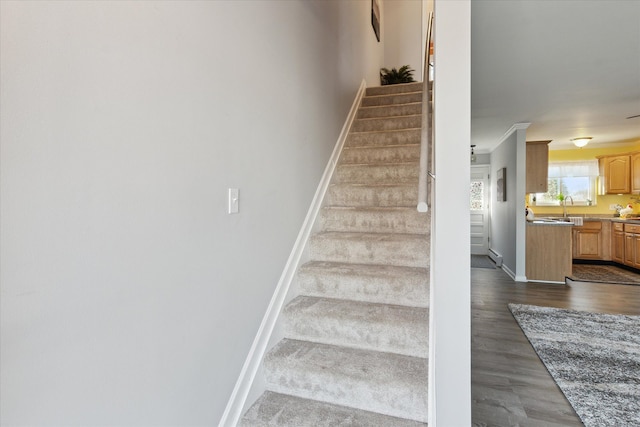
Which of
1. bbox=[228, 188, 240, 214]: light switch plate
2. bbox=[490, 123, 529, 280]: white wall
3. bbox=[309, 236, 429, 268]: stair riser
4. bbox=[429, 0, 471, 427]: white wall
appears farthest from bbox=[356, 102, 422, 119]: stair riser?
bbox=[228, 188, 240, 214]: light switch plate

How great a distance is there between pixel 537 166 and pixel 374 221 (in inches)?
192

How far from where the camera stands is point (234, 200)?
1552 millimetres

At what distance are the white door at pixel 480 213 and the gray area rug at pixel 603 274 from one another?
176 cm

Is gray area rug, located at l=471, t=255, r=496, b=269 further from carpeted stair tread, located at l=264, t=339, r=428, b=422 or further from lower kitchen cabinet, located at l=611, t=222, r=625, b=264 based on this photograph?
carpeted stair tread, located at l=264, t=339, r=428, b=422

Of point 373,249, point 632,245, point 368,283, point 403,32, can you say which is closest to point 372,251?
point 373,249

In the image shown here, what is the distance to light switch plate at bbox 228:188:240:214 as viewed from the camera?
153 centimetres

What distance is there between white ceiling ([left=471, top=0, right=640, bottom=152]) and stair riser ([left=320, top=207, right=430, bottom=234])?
59.5 inches

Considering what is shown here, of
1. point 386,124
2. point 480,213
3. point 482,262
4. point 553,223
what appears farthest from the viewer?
point 480,213

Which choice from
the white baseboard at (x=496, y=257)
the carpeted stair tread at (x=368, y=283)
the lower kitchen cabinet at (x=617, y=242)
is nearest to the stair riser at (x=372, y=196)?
the carpeted stair tread at (x=368, y=283)

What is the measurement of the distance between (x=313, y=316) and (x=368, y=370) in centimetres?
43

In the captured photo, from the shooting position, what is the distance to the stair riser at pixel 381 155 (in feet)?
10.1

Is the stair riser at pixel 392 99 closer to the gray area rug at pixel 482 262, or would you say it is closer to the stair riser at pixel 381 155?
the stair riser at pixel 381 155

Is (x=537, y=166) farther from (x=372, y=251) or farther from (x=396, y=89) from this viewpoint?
(x=372, y=251)

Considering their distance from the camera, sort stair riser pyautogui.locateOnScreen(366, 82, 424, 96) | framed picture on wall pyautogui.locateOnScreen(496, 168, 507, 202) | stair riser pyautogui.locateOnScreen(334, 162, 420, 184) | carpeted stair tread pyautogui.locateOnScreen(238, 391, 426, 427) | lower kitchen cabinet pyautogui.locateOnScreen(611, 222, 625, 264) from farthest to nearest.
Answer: lower kitchen cabinet pyautogui.locateOnScreen(611, 222, 625, 264), framed picture on wall pyautogui.locateOnScreen(496, 168, 507, 202), stair riser pyautogui.locateOnScreen(366, 82, 424, 96), stair riser pyautogui.locateOnScreen(334, 162, 420, 184), carpeted stair tread pyautogui.locateOnScreen(238, 391, 426, 427)
